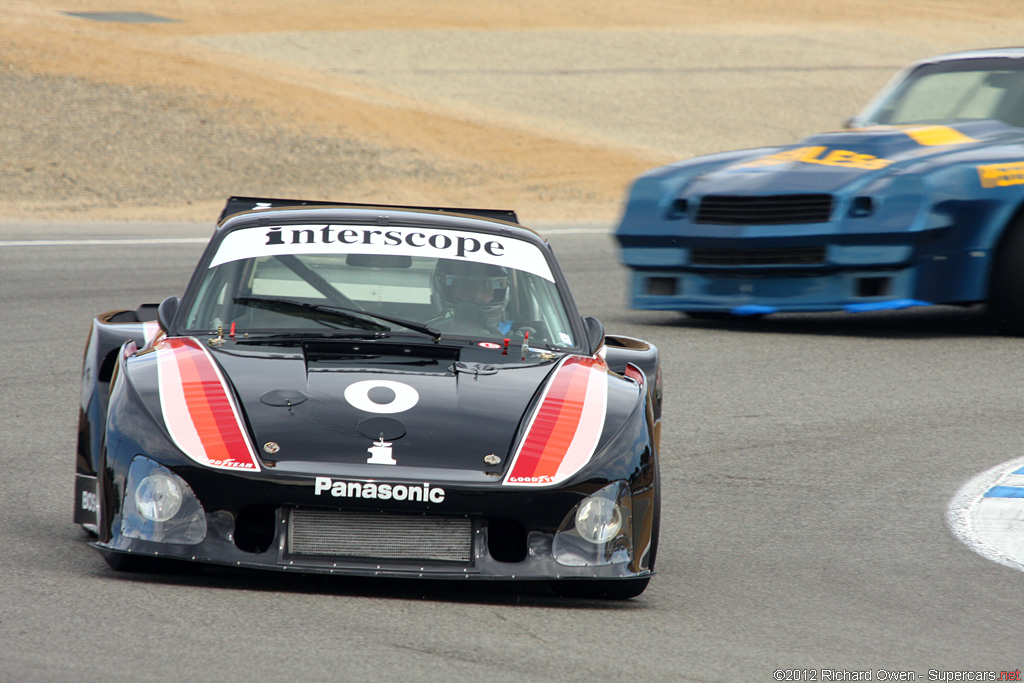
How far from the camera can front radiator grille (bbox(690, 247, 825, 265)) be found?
32.2ft

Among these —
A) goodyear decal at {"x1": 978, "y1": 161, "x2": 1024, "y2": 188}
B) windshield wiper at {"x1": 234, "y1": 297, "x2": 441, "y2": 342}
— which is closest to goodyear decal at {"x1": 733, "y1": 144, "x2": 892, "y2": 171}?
goodyear decal at {"x1": 978, "y1": 161, "x2": 1024, "y2": 188}

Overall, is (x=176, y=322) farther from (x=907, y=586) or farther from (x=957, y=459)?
(x=957, y=459)

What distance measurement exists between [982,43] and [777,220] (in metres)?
38.7

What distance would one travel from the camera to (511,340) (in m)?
5.27

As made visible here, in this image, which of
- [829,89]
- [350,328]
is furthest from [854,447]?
[829,89]

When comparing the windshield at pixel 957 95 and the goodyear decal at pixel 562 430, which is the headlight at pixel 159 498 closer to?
the goodyear decal at pixel 562 430

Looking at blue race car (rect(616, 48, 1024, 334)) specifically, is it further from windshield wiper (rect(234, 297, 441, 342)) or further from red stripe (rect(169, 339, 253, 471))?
red stripe (rect(169, 339, 253, 471))

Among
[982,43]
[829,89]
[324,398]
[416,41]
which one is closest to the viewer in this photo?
[324,398]

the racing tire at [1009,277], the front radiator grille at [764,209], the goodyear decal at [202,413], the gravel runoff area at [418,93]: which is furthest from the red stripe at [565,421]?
the gravel runoff area at [418,93]

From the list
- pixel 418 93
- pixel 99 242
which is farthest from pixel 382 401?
pixel 418 93

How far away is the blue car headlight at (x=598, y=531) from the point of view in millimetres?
4258

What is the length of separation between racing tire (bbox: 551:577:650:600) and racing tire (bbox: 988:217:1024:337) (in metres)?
6.34

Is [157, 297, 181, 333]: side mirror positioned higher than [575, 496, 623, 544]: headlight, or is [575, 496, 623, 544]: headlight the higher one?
[157, 297, 181, 333]: side mirror

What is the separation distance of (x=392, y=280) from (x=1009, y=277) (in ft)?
19.0
